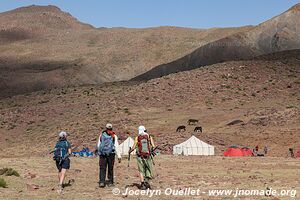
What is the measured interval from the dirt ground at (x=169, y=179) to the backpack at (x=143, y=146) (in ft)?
3.54

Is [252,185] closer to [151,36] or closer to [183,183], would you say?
[183,183]

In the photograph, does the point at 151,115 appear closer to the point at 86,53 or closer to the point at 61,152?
the point at 61,152

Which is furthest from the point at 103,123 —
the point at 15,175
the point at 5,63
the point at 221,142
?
the point at 5,63

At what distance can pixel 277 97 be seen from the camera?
65438 millimetres

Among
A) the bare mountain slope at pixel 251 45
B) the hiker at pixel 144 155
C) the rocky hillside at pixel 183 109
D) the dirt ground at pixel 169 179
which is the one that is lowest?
the dirt ground at pixel 169 179

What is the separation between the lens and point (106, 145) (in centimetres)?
1611

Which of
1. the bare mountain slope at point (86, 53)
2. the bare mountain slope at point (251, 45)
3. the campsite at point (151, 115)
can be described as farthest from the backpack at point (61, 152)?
the bare mountain slope at point (86, 53)

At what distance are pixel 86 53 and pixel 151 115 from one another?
307 ft

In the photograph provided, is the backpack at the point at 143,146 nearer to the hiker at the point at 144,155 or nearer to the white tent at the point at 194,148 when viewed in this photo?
the hiker at the point at 144,155

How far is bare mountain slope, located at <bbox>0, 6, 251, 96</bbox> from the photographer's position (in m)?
123

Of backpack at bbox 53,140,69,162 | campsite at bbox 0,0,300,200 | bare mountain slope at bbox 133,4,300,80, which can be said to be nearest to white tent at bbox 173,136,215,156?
campsite at bbox 0,0,300,200

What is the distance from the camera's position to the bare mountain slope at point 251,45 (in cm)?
10662

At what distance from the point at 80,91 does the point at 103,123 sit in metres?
31.6

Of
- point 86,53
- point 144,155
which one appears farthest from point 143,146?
point 86,53
